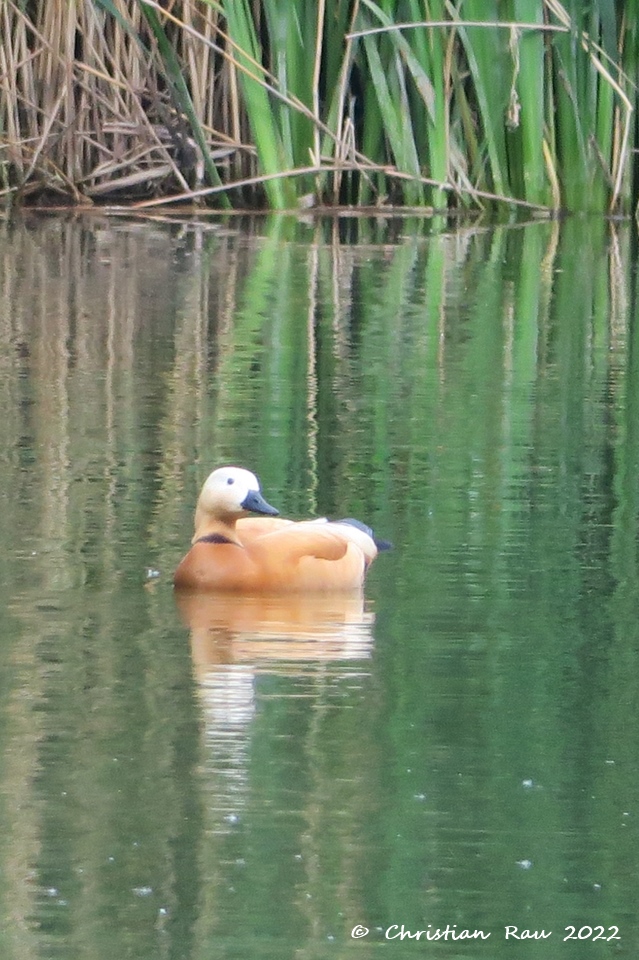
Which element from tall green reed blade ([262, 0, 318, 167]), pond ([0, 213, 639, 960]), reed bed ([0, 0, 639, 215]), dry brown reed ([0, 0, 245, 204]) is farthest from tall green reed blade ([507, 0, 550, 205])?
pond ([0, 213, 639, 960])

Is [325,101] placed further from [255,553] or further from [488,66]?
[255,553]

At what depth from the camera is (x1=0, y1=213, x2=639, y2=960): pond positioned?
9.34 ft

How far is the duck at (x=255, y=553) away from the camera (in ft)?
14.4

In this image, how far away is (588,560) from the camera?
4711mm

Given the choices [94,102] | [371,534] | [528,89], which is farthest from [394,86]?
[371,534]

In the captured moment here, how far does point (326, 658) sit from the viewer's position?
395cm

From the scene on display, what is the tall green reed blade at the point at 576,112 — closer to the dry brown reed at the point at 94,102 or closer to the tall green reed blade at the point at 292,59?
the tall green reed blade at the point at 292,59

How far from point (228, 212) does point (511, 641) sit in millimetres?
8790

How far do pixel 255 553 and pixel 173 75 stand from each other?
7.62 m

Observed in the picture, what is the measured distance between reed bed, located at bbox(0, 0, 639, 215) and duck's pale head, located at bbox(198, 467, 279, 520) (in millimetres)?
7224

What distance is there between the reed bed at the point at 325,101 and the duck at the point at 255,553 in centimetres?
724

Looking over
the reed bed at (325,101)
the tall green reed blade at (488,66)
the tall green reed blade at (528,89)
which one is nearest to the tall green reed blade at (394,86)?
the reed bed at (325,101)

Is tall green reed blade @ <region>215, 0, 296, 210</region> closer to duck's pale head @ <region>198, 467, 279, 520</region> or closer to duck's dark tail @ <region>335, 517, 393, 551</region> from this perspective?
duck's dark tail @ <region>335, 517, 393, 551</region>

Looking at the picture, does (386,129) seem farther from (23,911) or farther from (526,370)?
(23,911)
